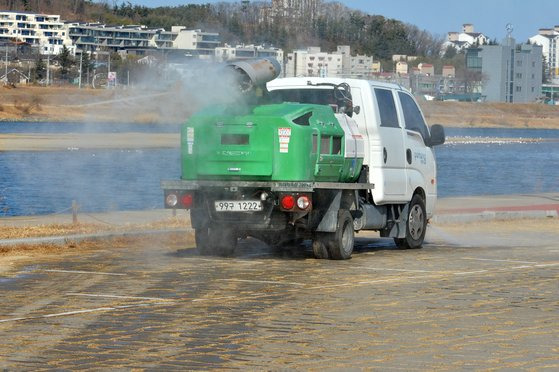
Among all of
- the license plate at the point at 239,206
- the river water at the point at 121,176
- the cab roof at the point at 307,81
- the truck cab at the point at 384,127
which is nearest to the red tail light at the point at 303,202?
the license plate at the point at 239,206

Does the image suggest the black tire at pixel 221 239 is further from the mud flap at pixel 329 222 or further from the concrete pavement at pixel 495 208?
the concrete pavement at pixel 495 208

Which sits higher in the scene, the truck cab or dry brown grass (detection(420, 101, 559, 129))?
the truck cab

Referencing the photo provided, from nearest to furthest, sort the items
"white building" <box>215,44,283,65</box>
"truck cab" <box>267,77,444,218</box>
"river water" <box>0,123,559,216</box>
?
"truck cab" <box>267,77,444,218</box> → "white building" <box>215,44,283,65</box> → "river water" <box>0,123,559,216</box>

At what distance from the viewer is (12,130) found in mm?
89750

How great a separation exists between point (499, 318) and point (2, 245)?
8167 mm

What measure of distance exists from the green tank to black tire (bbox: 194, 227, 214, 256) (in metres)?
0.81

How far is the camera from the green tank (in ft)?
51.0

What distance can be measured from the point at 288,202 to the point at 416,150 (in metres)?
3.84

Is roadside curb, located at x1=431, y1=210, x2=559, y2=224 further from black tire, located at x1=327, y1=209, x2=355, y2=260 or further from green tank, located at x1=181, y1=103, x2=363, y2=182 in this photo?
green tank, located at x1=181, y1=103, x2=363, y2=182

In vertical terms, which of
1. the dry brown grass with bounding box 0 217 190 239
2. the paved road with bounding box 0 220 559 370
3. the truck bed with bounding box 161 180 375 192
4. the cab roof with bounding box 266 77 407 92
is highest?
the cab roof with bounding box 266 77 407 92

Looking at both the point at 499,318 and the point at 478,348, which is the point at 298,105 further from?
the point at 478,348

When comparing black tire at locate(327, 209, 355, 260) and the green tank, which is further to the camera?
black tire at locate(327, 209, 355, 260)

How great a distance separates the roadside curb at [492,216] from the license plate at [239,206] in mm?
8470

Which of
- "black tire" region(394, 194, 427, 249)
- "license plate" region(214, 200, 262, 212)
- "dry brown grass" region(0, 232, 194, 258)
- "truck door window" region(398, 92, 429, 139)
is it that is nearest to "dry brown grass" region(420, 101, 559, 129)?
"truck door window" region(398, 92, 429, 139)
